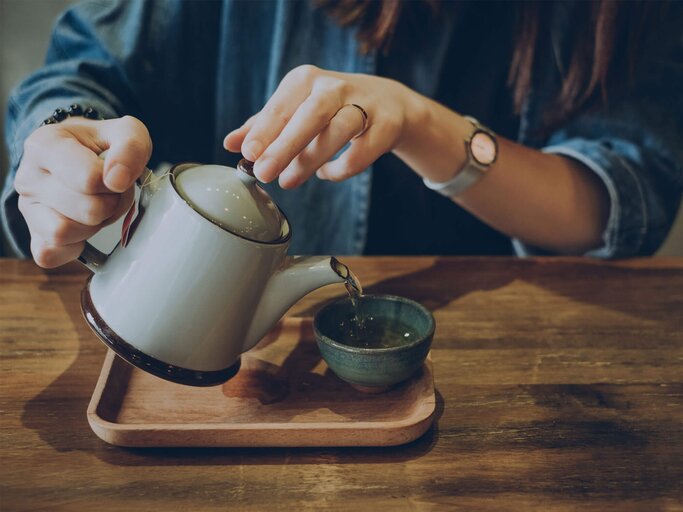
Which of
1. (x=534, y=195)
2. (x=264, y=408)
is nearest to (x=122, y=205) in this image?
(x=264, y=408)

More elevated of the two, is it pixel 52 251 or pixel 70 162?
pixel 70 162

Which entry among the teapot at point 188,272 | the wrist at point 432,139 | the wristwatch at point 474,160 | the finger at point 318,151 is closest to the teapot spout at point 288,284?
the teapot at point 188,272

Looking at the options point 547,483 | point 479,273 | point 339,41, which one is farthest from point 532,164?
point 547,483

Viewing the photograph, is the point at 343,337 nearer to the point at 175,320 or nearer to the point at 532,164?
the point at 175,320

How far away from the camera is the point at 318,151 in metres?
0.81

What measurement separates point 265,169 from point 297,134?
7 centimetres

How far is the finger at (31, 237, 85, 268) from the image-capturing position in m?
0.74

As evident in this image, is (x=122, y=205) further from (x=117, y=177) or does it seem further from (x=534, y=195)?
(x=534, y=195)

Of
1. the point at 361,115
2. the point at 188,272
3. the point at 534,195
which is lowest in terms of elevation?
the point at 534,195

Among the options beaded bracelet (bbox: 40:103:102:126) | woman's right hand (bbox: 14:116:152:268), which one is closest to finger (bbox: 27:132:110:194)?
woman's right hand (bbox: 14:116:152:268)

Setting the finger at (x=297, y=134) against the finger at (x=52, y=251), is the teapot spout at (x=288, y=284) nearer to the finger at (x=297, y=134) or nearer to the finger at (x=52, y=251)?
the finger at (x=297, y=134)

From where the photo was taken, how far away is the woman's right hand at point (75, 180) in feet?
2.24

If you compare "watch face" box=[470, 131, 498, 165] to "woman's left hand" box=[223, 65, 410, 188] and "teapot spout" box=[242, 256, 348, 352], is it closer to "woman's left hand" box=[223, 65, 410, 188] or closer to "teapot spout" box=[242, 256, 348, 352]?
"woman's left hand" box=[223, 65, 410, 188]

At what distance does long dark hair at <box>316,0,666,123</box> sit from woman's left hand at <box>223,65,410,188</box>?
0.32m
